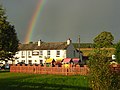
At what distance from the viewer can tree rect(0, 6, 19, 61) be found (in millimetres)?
68812

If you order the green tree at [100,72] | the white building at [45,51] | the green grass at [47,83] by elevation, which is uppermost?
the white building at [45,51]

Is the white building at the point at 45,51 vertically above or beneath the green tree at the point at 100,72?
above

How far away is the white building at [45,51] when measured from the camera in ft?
363

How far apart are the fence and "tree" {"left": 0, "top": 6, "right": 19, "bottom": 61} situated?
1050 centimetres

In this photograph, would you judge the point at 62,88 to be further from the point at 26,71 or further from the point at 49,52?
the point at 49,52

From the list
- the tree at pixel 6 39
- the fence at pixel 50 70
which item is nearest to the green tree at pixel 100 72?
the fence at pixel 50 70

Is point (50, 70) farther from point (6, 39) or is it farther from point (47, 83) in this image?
point (6, 39)

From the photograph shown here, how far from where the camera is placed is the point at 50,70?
53.6 m

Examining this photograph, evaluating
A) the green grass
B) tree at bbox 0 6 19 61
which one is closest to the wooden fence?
the green grass

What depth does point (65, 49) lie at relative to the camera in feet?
357

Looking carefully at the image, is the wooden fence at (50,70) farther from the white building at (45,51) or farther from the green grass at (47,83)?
the white building at (45,51)

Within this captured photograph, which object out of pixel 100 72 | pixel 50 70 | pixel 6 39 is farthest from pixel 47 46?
pixel 100 72

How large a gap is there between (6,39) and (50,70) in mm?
20633

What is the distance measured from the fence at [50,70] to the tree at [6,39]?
34.4ft
